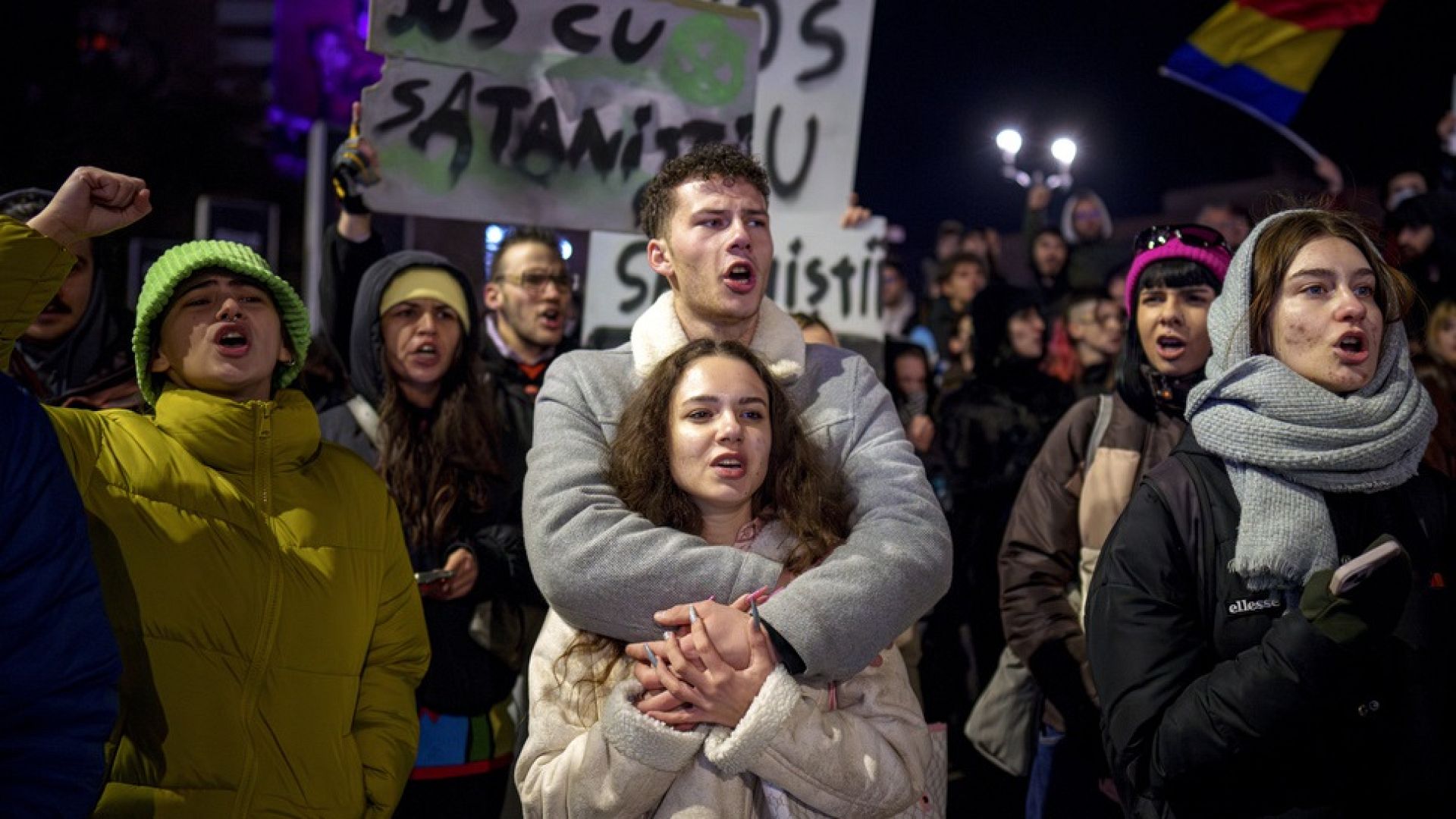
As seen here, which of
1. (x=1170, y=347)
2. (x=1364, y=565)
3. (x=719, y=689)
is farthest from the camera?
(x=1170, y=347)

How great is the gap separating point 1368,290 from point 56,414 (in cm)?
268

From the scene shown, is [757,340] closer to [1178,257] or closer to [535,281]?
[1178,257]

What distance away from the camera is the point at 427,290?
4.06 meters

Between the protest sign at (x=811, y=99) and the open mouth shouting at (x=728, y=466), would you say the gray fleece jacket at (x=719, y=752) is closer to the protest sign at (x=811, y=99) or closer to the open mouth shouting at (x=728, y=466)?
the open mouth shouting at (x=728, y=466)

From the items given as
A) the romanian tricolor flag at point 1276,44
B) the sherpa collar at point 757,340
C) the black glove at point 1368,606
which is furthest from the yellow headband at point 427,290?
the romanian tricolor flag at point 1276,44

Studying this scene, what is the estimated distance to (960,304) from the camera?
8609 millimetres

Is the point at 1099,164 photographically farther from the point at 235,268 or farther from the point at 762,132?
the point at 235,268

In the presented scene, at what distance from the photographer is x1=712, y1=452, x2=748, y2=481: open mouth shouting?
108 inches

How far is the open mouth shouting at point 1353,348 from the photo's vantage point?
265cm

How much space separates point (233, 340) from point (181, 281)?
0.17m

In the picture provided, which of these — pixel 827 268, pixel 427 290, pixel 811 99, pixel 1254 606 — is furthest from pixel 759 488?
pixel 811 99

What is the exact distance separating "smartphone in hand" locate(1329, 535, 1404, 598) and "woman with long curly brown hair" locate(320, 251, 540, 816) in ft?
7.16

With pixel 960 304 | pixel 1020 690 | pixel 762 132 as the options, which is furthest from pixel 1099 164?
pixel 1020 690

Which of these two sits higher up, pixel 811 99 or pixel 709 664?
pixel 811 99
